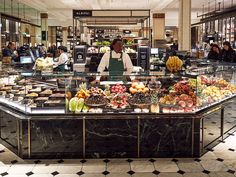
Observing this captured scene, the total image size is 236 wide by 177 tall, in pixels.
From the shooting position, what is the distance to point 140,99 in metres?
4.73

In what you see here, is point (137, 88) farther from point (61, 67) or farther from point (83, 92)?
point (61, 67)

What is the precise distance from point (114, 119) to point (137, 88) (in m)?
0.65

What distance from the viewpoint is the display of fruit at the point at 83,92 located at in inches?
187

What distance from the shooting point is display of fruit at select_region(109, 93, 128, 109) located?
15.4 ft

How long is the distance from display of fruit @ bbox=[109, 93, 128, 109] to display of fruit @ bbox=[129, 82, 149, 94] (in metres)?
0.15

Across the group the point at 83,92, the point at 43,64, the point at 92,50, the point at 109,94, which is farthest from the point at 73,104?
the point at 92,50

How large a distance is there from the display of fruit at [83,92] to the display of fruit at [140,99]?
0.66 metres

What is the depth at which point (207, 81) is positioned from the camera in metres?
5.98

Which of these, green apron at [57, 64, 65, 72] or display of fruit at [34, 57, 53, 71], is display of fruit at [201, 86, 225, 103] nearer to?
display of fruit at [34, 57, 53, 71]

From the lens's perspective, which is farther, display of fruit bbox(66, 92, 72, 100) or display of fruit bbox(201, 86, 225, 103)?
display of fruit bbox(201, 86, 225, 103)

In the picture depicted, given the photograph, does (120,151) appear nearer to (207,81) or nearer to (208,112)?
(208,112)

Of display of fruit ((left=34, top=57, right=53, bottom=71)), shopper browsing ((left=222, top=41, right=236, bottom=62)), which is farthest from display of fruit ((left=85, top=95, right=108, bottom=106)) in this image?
shopper browsing ((left=222, top=41, right=236, bottom=62))

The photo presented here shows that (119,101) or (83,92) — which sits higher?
(83,92)

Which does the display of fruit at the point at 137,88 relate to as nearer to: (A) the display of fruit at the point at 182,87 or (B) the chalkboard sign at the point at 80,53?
(A) the display of fruit at the point at 182,87
